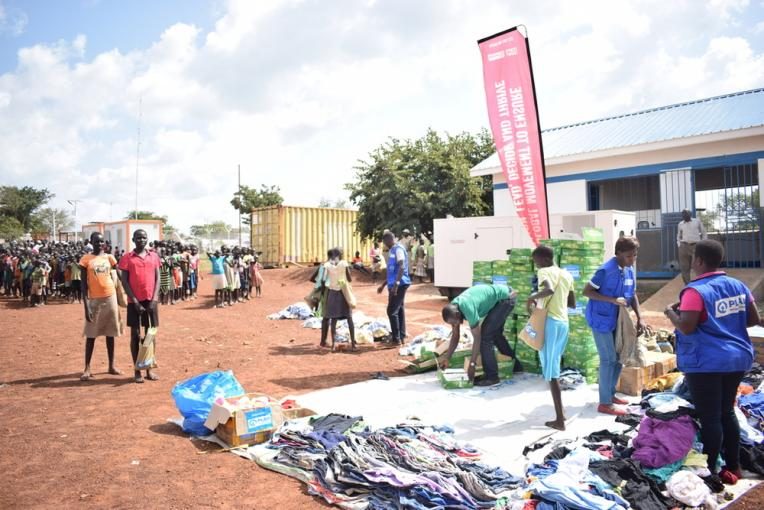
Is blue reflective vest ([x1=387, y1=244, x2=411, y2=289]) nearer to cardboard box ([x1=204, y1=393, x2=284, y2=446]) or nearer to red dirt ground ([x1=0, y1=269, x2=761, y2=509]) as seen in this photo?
red dirt ground ([x1=0, y1=269, x2=761, y2=509])

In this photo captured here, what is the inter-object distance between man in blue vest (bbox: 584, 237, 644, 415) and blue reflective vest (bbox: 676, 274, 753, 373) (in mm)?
1368

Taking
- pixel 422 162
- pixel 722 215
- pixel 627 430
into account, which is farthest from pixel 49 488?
pixel 422 162

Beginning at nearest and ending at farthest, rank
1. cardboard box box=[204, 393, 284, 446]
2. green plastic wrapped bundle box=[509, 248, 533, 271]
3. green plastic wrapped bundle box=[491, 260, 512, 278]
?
cardboard box box=[204, 393, 284, 446] < green plastic wrapped bundle box=[509, 248, 533, 271] < green plastic wrapped bundle box=[491, 260, 512, 278]

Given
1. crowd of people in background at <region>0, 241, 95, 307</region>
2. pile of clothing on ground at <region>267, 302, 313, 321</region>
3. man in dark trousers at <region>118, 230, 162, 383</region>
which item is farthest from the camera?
crowd of people in background at <region>0, 241, 95, 307</region>

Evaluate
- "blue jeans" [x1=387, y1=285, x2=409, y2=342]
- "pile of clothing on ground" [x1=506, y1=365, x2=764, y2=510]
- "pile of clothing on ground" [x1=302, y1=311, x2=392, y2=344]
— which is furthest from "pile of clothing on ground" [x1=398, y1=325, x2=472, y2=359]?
A: "pile of clothing on ground" [x1=506, y1=365, x2=764, y2=510]

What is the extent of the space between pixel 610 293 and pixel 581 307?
64.5 inches

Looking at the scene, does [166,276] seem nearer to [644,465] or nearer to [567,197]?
[567,197]

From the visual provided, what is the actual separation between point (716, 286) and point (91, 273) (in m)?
7.03

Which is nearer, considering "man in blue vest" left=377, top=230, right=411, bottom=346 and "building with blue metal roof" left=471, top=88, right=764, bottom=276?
"man in blue vest" left=377, top=230, right=411, bottom=346

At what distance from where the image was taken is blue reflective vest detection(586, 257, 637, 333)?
209 inches

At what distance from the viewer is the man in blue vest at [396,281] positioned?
9328 mm

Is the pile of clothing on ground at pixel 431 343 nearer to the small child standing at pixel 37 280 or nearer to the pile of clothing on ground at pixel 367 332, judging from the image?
the pile of clothing on ground at pixel 367 332

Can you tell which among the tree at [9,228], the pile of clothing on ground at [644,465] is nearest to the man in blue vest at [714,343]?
the pile of clothing on ground at [644,465]

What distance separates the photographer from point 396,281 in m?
9.30
